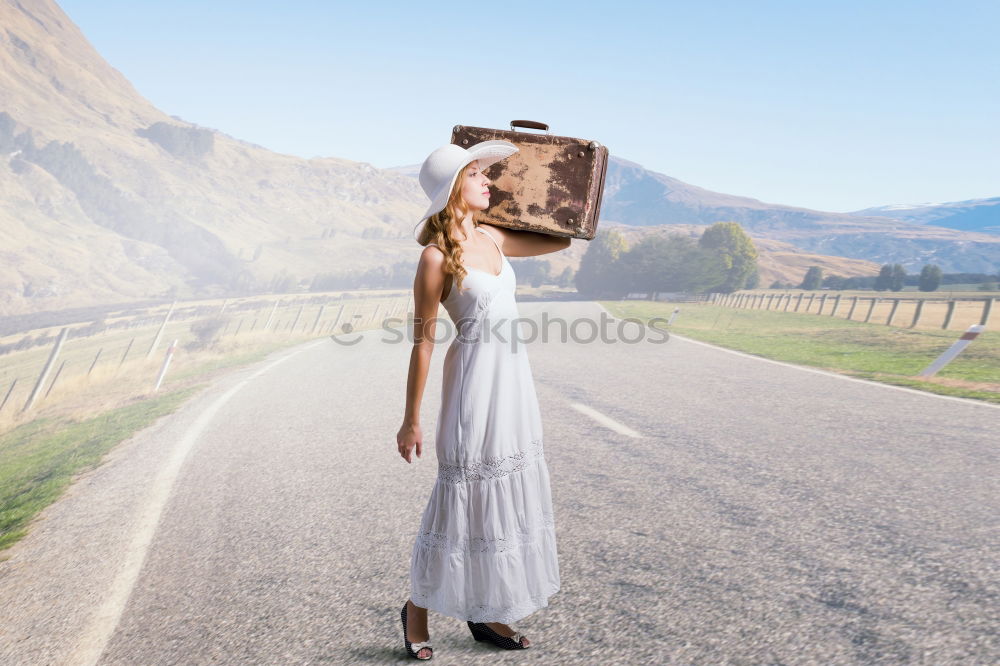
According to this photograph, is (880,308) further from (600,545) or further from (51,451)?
(600,545)

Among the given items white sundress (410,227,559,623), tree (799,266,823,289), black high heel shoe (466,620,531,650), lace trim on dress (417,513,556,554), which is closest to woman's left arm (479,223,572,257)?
white sundress (410,227,559,623)

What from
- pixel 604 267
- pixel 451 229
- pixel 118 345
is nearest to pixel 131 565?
pixel 451 229

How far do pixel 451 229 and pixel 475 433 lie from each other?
0.76m

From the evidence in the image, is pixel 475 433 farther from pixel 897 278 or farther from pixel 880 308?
pixel 897 278

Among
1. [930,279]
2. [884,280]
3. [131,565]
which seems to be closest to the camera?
[131,565]

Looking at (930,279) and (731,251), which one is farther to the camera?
(930,279)

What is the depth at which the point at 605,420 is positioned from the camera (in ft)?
24.5

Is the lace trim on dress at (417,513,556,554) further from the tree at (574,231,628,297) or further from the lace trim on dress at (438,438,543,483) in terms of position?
Result: the tree at (574,231,628,297)

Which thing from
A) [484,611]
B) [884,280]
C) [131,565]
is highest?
[884,280]

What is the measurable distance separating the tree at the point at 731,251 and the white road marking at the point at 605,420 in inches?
3034

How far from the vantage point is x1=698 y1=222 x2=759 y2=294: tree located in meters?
82.6

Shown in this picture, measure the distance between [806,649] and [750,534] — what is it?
131 centimetres

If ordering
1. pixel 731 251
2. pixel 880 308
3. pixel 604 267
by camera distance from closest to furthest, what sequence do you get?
pixel 880 308 < pixel 731 251 < pixel 604 267

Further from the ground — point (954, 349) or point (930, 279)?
point (930, 279)
